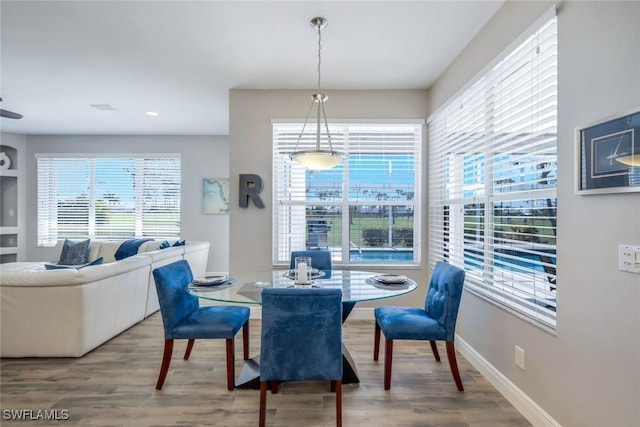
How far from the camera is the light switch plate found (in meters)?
1.29

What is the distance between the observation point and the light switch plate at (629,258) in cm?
129

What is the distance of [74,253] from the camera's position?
197 inches

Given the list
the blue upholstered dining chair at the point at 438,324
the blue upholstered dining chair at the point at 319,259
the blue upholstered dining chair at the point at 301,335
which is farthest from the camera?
the blue upholstered dining chair at the point at 319,259

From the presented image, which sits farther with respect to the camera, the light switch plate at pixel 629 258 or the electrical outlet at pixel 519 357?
the electrical outlet at pixel 519 357

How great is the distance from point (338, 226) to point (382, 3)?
7.69 ft

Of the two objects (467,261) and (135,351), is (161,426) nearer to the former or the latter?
(135,351)

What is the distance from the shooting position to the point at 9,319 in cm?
269

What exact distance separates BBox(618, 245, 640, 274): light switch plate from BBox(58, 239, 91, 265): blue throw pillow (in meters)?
6.25

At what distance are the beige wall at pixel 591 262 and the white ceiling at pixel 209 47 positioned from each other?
932 mm

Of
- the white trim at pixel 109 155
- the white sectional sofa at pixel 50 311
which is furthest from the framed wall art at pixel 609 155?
the white trim at pixel 109 155

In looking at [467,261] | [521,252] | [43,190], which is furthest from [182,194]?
[521,252]

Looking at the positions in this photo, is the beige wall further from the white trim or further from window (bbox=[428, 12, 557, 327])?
the white trim

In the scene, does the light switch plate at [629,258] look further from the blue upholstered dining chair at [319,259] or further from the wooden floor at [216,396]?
the blue upholstered dining chair at [319,259]

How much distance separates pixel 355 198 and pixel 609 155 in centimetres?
261
